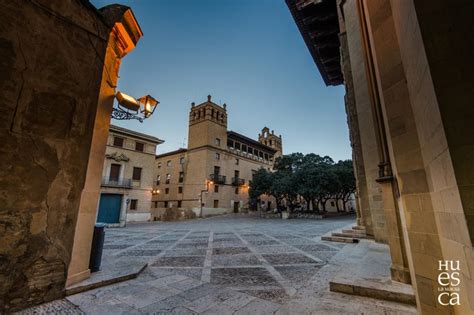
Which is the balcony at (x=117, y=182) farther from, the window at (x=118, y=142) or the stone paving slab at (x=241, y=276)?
the stone paving slab at (x=241, y=276)

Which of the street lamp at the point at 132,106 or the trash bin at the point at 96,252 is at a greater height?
→ the street lamp at the point at 132,106

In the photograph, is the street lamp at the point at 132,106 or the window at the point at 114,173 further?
the window at the point at 114,173

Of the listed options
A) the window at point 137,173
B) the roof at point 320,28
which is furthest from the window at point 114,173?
the roof at point 320,28

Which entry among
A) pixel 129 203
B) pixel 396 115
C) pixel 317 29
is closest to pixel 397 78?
pixel 396 115

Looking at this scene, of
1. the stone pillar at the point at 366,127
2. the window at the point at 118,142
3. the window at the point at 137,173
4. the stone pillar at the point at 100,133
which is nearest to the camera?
the stone pillar at the point at 100,133

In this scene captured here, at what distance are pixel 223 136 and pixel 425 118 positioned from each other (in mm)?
29013

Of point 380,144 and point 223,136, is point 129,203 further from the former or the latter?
point 380,144

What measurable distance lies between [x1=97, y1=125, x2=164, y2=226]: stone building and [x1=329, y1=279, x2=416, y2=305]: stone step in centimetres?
1901

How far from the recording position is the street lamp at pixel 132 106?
4461 millimetres

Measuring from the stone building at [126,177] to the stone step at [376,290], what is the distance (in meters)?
19.0

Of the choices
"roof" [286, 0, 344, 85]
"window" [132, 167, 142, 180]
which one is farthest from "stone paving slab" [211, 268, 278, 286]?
"window" [132, 167, 142, 180]

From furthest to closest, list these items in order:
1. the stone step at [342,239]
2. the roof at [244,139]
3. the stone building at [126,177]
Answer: the roof at [244,139]
the stone building at [126,177]
the stone step at [342,239]

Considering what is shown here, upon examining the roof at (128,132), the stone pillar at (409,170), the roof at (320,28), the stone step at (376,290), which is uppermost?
the roof at (320,28)

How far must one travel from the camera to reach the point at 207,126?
94.4 ft
